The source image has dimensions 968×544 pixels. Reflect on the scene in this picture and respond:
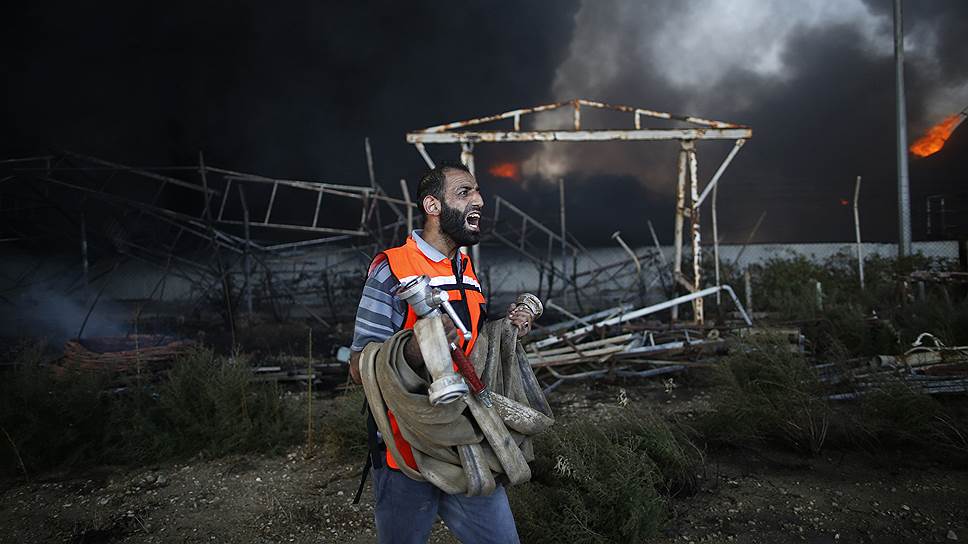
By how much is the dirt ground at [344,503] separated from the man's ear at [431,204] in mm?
2416

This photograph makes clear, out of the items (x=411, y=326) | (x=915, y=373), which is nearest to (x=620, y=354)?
(x=915, y=373)

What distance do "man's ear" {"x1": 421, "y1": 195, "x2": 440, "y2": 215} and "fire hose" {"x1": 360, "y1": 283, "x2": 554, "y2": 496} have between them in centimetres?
62

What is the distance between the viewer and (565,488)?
3506mm

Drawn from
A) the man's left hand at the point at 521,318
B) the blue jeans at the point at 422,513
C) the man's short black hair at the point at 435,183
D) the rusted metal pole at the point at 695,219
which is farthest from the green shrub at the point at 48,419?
the rusted metal pole at the point at 695,219

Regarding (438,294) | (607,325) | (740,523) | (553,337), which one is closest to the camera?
(438,294)

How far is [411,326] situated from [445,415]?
48 cm

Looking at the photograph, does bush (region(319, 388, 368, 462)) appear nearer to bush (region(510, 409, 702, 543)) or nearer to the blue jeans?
bush (region(510, 409, 702, 543))

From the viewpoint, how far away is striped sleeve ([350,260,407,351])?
199 cm

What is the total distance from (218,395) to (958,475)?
600 cm

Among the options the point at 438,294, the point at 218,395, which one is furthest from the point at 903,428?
the point at 218,395

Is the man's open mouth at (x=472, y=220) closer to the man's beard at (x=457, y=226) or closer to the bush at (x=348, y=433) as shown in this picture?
the man's beard at (x=457, y=226)

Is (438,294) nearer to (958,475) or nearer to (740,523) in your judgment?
(740,523)

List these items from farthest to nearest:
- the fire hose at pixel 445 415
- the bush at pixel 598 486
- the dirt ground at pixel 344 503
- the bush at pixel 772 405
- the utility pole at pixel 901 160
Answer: the utility pole at pixel 901 160, the bush at pixel 772 405, the dirt ground at pixel 344 503, the bush at pixel 598 486, the fire hose at pixel 445 415

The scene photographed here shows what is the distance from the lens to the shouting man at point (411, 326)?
6.57 feet
